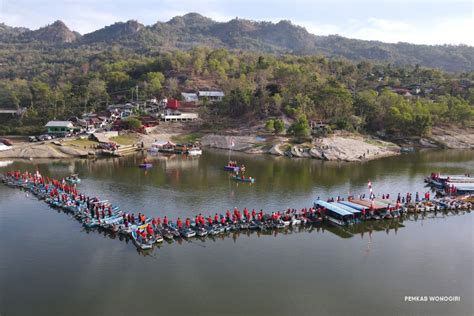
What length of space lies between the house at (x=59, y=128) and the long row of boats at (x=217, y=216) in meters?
44.1

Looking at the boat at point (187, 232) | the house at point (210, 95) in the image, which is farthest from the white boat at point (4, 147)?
the house at point (210, 95)

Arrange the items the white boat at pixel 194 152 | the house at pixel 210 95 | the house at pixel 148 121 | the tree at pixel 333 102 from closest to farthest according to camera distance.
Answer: the white boat at pixel 194 152
the house at pixel 148 121
the tree at pixel 333 102
the house at pixel 210 95

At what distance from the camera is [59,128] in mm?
96750

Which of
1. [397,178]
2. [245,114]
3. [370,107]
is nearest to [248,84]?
[245,114]

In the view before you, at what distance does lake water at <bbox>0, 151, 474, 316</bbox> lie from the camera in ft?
95.4

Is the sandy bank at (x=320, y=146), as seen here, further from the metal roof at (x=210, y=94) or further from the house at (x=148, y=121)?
the metal roof at (x=210, y=94)

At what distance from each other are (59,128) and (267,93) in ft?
179

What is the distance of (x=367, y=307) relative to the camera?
29.0 m

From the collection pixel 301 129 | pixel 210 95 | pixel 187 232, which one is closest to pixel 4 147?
pixel 187 232

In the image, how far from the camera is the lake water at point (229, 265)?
29.1 m

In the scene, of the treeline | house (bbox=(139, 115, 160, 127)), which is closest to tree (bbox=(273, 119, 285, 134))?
the treeline

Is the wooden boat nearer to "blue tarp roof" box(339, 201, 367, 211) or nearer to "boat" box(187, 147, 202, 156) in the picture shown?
"boat" box(187, 147, 202, 156)

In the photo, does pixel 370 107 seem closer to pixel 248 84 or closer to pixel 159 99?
pixel 248 84

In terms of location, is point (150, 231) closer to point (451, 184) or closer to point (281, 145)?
point (451, 184)
